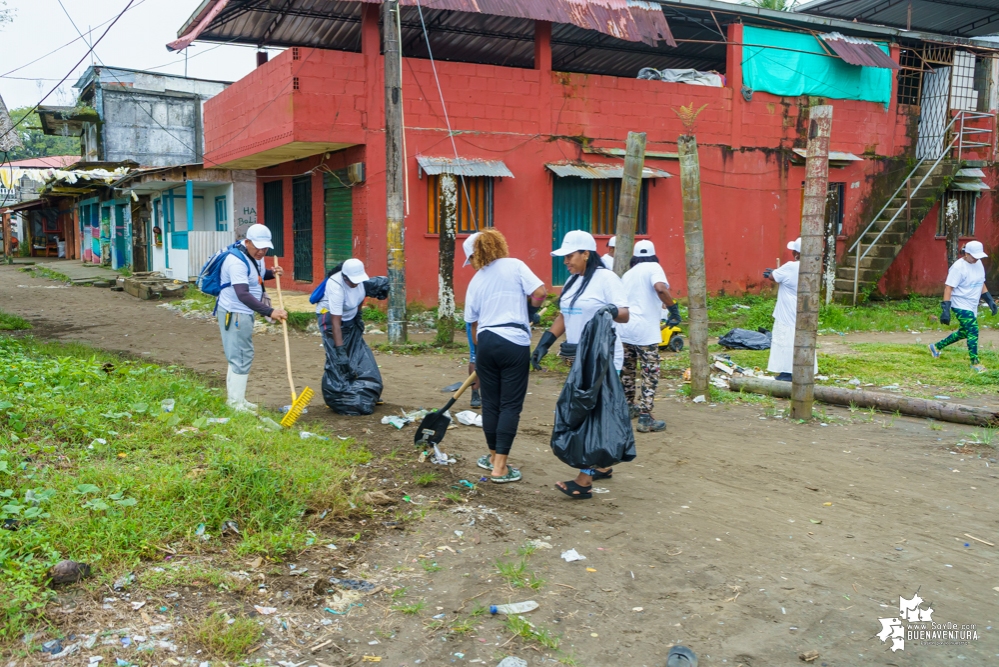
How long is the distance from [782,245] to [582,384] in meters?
13.7

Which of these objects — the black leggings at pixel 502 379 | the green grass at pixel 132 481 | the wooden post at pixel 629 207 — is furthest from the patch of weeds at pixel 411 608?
the wooden post at pixel 629 207

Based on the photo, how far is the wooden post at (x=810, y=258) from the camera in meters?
7.01

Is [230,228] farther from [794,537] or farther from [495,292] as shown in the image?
[794,537]

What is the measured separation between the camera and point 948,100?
18078 mm

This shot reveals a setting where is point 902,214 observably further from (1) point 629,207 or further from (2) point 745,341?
(1) point 629,207

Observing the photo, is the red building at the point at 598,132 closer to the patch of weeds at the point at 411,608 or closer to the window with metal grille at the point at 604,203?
the window with metal grille at the point at 604,203

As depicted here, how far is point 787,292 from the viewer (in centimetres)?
852

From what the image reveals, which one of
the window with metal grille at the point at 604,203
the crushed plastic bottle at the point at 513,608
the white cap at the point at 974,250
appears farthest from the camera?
the window with metal grille at the point at 604,203

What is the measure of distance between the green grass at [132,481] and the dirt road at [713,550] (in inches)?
23.4

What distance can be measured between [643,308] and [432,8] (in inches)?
339

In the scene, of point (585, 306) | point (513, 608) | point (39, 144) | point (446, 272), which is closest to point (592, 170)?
point (446, 272)

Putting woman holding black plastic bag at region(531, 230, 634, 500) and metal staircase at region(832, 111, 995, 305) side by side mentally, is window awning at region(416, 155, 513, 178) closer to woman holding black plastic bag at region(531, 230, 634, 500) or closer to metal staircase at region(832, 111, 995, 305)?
metal staircase at region(832, 111, 995, 305)

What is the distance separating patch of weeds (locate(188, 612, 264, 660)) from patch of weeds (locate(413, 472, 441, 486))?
186 cm

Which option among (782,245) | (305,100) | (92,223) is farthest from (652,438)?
(92,223)
